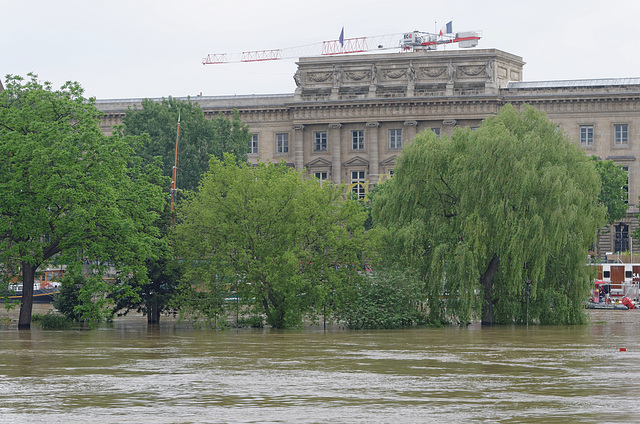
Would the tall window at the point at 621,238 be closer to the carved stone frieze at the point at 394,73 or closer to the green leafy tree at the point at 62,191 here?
the carved stone frieze at the point at 394,73

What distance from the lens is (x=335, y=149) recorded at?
124 meters

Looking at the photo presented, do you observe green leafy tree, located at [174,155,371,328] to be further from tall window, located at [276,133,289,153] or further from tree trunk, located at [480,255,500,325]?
tall window, located at [276,133,289,153]

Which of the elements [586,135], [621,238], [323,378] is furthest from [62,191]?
[621,238]

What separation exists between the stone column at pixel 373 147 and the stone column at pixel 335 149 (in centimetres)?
312

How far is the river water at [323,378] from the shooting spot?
870 inches

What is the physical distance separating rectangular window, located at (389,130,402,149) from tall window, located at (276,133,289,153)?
1186 cm

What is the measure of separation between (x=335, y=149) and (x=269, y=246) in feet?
227

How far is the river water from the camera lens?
22.1m

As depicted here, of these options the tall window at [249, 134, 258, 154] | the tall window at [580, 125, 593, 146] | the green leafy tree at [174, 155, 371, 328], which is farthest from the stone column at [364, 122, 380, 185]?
the green leafy tree at [174, 155, 371, 328]

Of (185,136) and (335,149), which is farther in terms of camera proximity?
(335,149)

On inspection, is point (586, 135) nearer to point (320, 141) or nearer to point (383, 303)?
point (320, 141)

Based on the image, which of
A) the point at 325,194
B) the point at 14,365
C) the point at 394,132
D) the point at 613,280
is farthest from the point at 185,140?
the point at 14,365

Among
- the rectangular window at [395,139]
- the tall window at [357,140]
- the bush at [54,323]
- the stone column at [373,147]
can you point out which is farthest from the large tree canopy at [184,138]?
the bush at [54,323]

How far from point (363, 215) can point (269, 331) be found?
8.35 m
